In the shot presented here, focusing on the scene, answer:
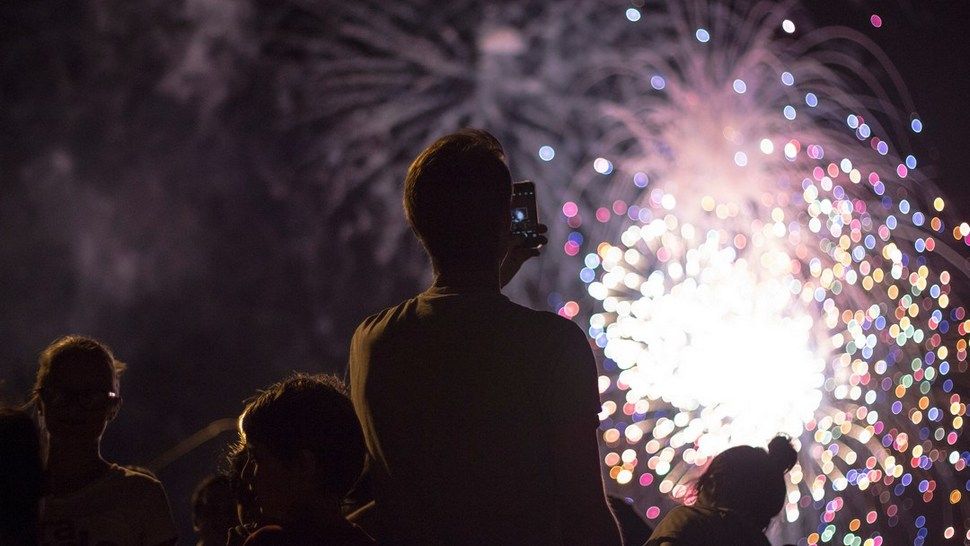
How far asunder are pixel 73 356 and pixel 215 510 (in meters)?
1.72

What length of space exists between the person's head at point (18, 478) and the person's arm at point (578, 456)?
3.91 feet

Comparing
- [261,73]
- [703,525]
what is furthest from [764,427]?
[261,73]

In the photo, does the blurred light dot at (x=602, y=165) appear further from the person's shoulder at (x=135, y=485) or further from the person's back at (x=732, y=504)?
the person's shoulder at (x=135, y=485)

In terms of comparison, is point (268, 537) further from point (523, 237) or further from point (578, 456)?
point (523, 237)

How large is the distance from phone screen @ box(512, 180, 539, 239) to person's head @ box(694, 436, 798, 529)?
191cm

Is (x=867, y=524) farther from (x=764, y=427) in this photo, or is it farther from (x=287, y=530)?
(x=287, y=530)

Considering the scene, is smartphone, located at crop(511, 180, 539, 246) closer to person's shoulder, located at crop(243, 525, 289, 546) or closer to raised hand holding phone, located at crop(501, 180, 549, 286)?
raised hand holding phone, located at crop(501, 180, 549, 286)

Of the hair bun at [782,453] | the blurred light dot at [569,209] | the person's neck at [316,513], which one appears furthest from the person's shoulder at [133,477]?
the blurred light dot at [569,209]

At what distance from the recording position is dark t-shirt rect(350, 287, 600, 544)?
71.6 inches

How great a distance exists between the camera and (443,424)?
188cm

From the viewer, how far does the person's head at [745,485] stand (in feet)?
12.8

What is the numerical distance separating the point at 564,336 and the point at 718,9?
36.4ft

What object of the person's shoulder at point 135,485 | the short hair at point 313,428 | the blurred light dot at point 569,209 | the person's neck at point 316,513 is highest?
the blurred light dot at point 569,209

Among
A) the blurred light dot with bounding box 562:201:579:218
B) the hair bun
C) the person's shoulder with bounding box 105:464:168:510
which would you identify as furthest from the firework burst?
the person's shoulder with bounding box 105:464:168:510
